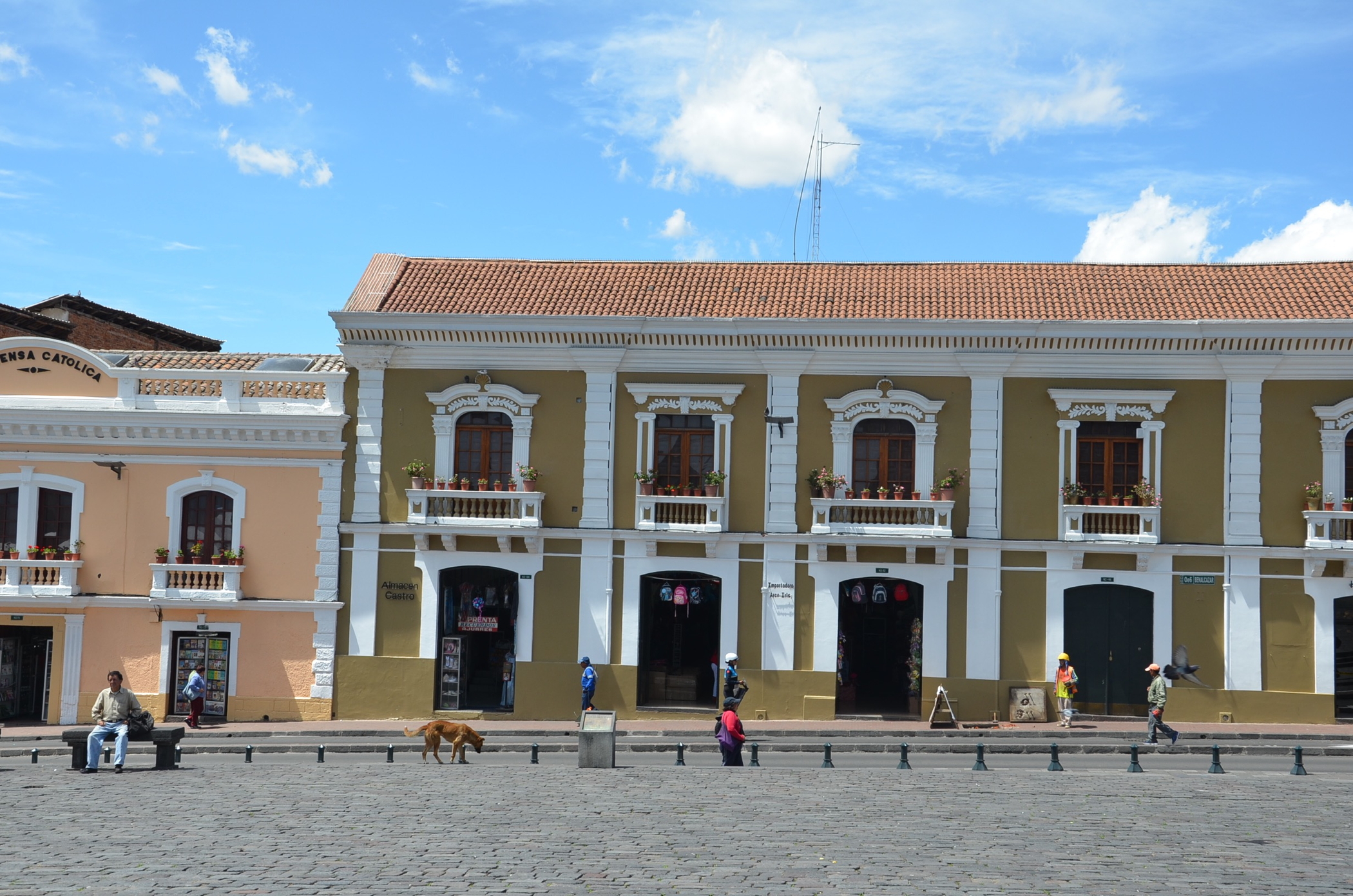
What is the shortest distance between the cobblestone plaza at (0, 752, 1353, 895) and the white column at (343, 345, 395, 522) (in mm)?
8435

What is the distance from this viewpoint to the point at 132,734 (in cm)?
1995

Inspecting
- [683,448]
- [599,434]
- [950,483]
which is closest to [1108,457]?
[950,483]

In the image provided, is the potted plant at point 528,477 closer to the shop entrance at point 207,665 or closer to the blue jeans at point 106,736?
the shop entrance at point 207,665

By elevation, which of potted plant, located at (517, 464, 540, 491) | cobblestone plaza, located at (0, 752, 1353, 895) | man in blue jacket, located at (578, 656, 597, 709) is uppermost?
potted plant, located at (517, 464, 540, 491)

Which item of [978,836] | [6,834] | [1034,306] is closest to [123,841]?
[6,834]

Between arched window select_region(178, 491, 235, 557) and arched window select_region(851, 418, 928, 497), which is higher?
arched window select_region(851, 418, 928, 497)

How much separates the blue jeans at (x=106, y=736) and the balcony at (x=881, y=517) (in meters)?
14.3

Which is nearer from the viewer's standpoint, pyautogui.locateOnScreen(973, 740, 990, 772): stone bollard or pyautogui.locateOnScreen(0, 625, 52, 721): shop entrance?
pyautogui.locateOnScreen(973, 740, 990, 772): stone bollard

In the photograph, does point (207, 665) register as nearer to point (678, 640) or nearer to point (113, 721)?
point (113, 721)

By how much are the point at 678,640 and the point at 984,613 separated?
6907mm

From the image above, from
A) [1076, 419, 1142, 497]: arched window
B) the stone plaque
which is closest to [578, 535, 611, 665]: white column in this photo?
the stone plaque

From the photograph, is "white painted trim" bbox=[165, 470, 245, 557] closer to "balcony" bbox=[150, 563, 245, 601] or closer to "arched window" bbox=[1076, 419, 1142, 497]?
"balcony" bbox=[150, 563, 245, 601]

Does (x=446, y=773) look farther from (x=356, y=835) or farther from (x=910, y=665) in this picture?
(x=910, y=665)

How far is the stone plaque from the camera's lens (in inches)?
1032
